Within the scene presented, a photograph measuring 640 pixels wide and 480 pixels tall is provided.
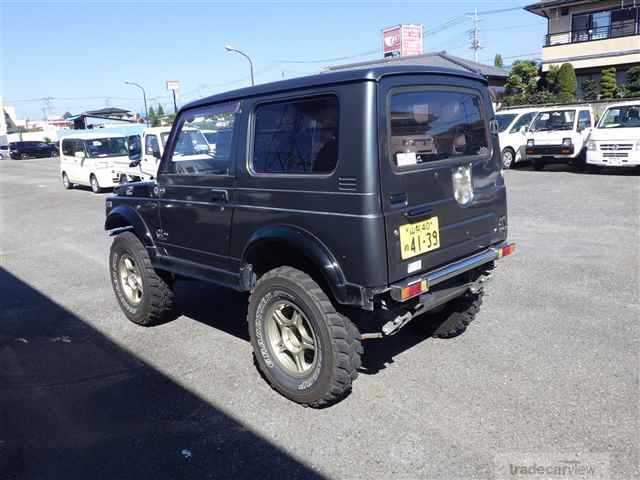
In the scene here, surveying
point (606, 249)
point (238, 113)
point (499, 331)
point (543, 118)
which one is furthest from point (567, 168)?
point (238, 113)

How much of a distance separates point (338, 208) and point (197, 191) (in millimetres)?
1541

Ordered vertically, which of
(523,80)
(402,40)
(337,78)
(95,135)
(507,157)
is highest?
(402,40)

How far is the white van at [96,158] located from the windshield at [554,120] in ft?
41.4

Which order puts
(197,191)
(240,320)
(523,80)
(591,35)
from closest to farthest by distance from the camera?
(197,191)
(240,320)
(591,35)
(523,80)

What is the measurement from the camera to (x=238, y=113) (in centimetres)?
403

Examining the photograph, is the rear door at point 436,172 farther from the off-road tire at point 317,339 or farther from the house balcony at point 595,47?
the house balcony at point 595,47

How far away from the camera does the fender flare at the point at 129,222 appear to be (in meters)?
5.04

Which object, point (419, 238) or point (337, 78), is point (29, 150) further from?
point (419, 238)

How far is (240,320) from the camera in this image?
17.5 ft

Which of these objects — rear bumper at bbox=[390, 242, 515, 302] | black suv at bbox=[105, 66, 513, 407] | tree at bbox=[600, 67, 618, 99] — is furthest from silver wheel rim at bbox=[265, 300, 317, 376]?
tree at bbox=[600, 67, 618, 99]

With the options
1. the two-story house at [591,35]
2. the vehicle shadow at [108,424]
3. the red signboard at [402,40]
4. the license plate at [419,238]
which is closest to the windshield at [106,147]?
the vehicle shadow at [108,424]

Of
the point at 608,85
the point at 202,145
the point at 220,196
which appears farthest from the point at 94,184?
the point at 608,85

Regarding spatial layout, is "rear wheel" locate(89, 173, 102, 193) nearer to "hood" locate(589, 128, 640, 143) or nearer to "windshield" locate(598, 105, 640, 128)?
"hood" locate(589, 128, 640, 143)

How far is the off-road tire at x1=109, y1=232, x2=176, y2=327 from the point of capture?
505cm
